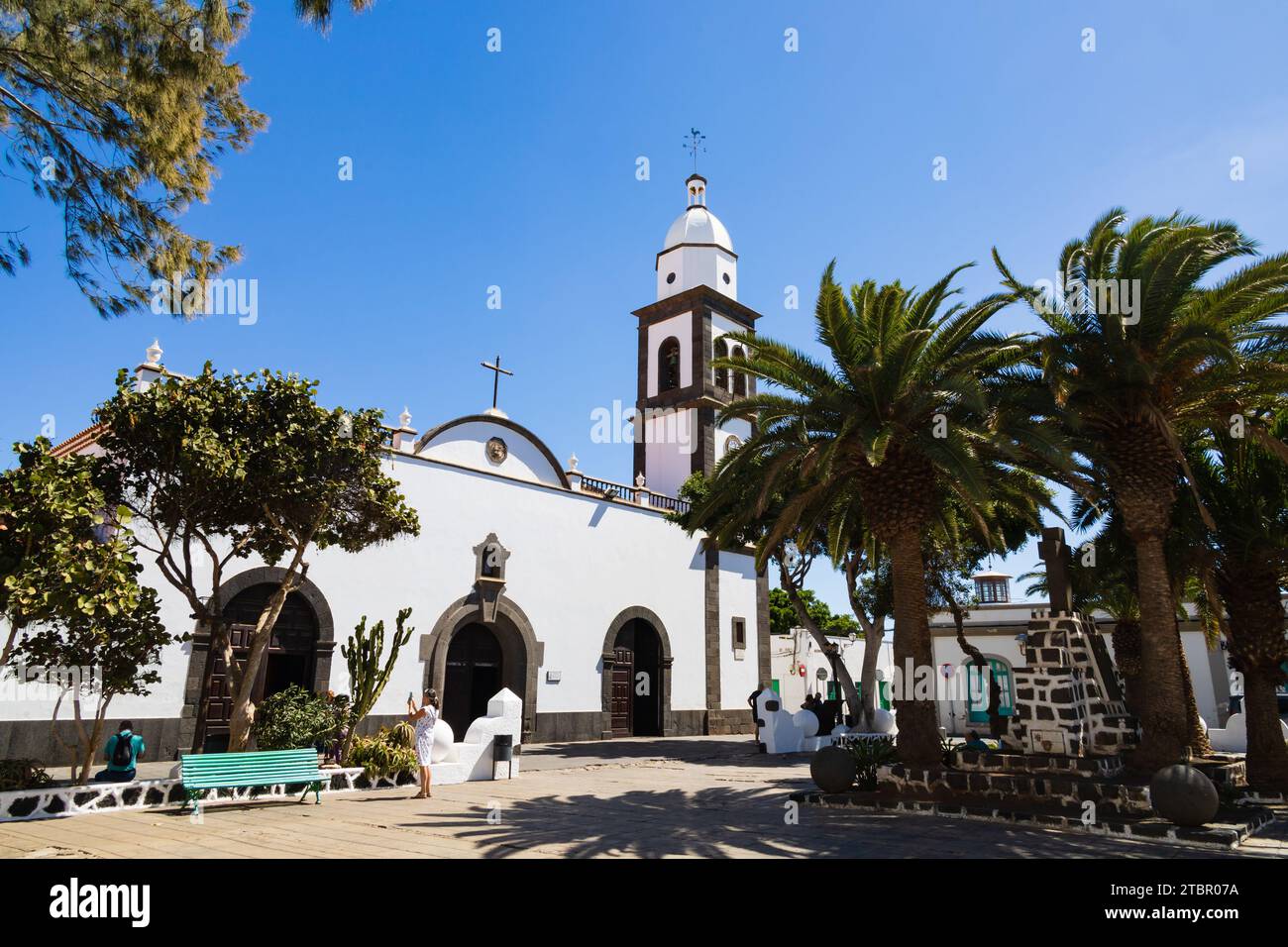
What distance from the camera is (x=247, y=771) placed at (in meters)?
10.5

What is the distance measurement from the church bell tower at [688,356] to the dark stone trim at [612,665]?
5662 mm

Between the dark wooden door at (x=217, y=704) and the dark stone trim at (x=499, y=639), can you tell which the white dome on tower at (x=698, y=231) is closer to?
the dark stone trim at (x=499, y=639)

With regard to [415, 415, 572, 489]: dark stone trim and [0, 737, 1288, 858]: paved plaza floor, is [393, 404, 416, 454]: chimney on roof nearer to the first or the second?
[415, 415, 572, 489]: dark stone trim

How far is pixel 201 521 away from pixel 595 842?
739 centimetres

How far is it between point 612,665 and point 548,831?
1560 centimetres

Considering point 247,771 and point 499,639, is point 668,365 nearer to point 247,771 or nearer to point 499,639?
point 499,639

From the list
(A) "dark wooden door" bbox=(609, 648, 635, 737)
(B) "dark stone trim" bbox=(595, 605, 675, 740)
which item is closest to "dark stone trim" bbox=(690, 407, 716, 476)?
(B) "dark stone trim" bbox=(595, 605, 675, 740)

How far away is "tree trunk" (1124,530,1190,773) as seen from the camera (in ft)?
35.1

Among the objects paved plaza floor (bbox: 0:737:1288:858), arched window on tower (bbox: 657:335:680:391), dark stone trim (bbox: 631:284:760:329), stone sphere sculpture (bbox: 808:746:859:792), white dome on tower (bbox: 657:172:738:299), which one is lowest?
paved plaza floor (bbox: 0:737:1288:858)

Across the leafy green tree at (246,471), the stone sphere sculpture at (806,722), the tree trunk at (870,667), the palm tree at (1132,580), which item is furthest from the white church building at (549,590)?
the palm tree at (1132,580)

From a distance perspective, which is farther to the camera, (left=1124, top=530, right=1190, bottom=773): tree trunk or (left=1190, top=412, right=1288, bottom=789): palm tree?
(left=1190, top=412, right=1288, bottom=789): palm tree

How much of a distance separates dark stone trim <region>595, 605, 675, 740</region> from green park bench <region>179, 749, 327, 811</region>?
1285 cm
